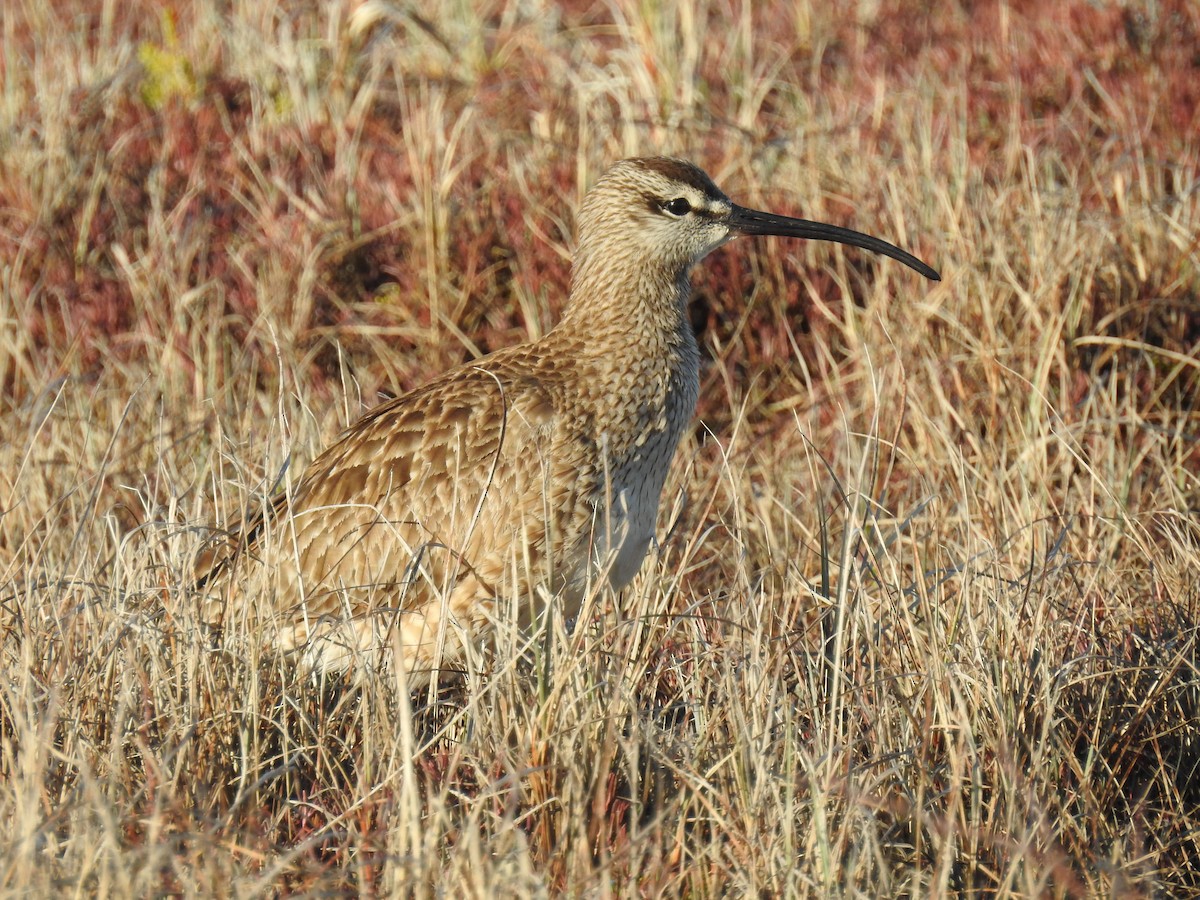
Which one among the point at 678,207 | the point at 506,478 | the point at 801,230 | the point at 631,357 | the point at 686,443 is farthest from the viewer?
the point at 686,443

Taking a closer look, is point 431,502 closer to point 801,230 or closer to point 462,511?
point 462,511

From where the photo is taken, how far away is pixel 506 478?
157 inches

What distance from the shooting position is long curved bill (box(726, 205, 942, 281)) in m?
4.55

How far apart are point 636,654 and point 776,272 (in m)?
2.76

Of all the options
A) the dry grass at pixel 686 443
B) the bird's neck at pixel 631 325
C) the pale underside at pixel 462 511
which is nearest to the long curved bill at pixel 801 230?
the bird's neck at pixel 631 325

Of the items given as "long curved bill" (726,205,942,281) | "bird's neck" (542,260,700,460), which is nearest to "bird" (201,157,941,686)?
"bird's neck" (542,260,700,460)

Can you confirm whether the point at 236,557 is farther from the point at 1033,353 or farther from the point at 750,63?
the point at 750,63

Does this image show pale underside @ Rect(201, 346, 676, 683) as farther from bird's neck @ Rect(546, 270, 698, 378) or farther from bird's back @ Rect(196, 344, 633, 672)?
bird's neck @ Rect(546, 270, 698, 378)

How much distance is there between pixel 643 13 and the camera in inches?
305

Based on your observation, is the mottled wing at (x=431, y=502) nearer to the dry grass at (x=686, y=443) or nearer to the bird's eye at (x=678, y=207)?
the dry grass at (x=686, y=443)

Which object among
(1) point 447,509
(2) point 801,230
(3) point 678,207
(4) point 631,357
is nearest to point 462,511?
(1) point 447,509

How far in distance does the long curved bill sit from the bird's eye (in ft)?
0.43

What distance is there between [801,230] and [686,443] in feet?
3.03

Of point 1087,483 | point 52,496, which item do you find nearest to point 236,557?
point 52,496
